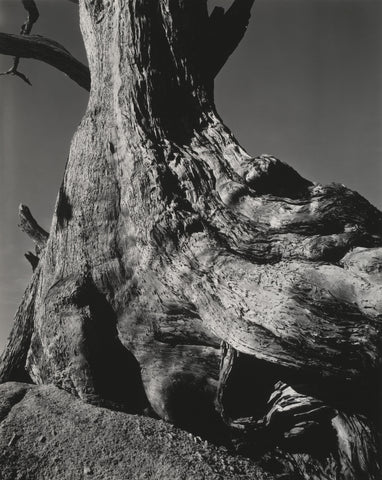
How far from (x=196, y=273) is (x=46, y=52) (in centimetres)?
482

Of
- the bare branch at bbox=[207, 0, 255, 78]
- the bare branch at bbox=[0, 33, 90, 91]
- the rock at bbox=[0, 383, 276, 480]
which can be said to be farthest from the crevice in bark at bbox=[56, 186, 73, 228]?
the bare branch at bbox=[0, 33, 90, 91]

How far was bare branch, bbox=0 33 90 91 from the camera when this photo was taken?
626cm

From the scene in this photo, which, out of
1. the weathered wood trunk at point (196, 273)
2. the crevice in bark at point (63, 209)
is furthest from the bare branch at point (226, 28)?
the crevice in bark at point (63, 209)

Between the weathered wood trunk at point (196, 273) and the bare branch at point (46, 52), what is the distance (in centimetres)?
159

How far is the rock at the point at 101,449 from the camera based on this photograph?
9.53 ft

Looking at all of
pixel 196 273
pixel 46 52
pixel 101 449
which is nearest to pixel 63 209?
pixel 196 273

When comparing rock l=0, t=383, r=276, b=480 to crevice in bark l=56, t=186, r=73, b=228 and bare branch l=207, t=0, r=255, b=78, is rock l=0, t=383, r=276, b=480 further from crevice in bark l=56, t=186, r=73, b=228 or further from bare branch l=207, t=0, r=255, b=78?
bare branch l=207, t=0, r=255, b=78

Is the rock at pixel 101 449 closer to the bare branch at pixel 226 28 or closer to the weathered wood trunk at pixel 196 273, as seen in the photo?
the weathered wood trunk at pixel 196 273

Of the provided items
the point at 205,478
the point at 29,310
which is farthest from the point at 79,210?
the point at 205,478

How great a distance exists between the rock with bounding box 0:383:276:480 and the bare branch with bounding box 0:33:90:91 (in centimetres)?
488

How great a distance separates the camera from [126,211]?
13.1 ft

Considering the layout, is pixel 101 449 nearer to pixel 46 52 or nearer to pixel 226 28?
pixel 226 28

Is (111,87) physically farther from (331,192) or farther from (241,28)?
(331,192)

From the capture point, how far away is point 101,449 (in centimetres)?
306
